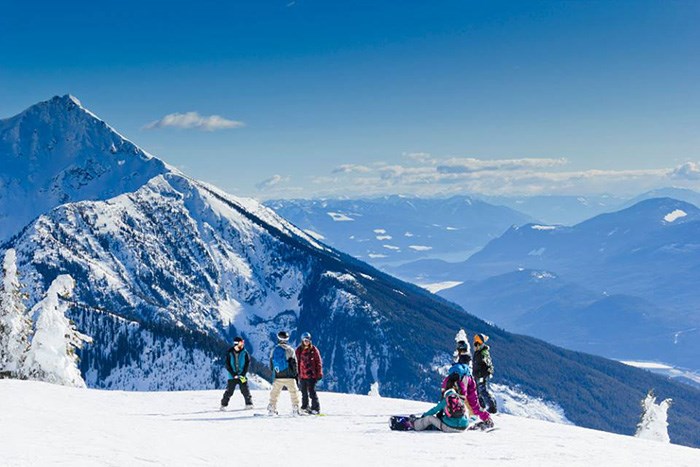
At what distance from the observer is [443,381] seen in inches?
845

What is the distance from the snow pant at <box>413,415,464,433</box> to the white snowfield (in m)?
0.32

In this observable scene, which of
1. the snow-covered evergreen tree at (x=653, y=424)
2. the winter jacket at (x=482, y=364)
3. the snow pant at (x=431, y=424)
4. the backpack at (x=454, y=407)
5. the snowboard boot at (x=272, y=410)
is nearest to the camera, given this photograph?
the backpack at (x=454, y=407)

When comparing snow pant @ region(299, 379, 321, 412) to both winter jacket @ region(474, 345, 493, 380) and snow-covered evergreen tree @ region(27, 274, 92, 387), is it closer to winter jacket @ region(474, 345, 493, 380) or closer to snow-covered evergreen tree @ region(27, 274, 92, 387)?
winter jacket @ region(474, 345, 493, 380)

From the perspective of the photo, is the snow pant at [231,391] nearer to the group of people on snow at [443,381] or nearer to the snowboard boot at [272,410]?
the group of people on snow at [443,381]

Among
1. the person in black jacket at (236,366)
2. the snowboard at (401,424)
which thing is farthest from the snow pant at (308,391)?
the snowboard at (401,424)

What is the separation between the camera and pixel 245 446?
18.4 meters

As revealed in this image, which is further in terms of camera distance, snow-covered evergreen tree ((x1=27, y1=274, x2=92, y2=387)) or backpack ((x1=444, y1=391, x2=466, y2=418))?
snow-covered evergreen tree ((x1=27, y1=274, x2=92, y2=387))

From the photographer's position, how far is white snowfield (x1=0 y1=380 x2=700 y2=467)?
1544cm

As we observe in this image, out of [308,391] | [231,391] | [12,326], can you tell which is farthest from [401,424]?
[12,326]

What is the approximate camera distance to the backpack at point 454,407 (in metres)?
21.2

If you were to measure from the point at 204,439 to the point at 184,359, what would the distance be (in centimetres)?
17983

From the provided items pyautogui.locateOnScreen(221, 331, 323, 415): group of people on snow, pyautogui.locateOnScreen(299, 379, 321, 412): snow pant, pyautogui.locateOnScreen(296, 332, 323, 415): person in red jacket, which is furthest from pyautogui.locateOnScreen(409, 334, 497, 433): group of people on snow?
pyautogui.locateOnScreen(299, 379, 321, 412): snow pant

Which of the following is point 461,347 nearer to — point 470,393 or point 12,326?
point 470,393

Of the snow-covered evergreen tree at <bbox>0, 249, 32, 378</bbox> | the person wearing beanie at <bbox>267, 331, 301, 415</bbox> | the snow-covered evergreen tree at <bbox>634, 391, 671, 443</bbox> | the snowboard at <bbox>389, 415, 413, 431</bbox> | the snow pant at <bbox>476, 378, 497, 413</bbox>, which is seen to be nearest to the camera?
the snowboard at <bbox>389, 415, 413, 431</bbox>
